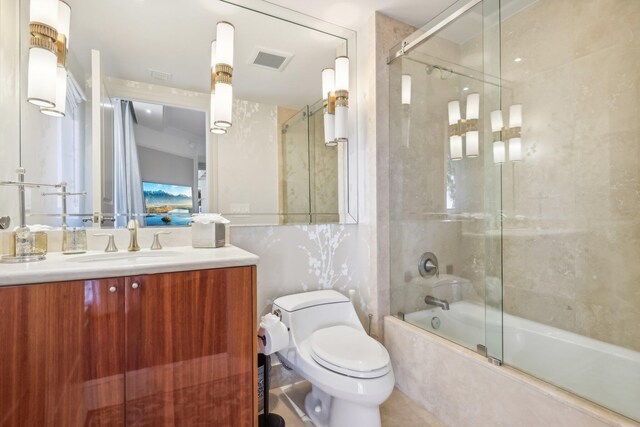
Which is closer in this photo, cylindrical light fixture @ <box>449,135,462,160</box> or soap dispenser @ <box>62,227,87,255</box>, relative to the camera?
soap dispenser @ <box>62,227,87,255</box>

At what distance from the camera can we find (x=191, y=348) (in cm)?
105

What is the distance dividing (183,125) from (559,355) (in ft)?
7.80

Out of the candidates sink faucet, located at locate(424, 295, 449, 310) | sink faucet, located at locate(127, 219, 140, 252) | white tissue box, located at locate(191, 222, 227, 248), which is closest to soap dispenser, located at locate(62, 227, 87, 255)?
sink faucet, located at locate(127, 219, 140, 252)

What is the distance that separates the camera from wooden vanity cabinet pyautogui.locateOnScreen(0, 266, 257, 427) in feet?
2.77

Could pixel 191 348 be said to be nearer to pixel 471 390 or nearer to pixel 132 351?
pixel 132 351

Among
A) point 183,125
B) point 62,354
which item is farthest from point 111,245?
point 183,125

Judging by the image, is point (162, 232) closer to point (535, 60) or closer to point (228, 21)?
point (228, 21)

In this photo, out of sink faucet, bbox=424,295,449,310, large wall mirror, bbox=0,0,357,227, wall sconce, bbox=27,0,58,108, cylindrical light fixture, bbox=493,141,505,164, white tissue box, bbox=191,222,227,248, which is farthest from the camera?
sink faucet, bbox=424,295,449,310

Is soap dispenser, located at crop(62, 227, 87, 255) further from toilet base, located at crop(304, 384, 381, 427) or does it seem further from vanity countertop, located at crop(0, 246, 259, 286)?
toilet base, located at crop(304, 384, 381, 427)

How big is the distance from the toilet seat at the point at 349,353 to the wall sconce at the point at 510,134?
1.33m

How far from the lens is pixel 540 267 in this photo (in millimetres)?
1806

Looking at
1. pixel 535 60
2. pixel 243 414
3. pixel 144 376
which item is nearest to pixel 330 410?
pixel 243 414

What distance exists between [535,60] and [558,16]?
242mm

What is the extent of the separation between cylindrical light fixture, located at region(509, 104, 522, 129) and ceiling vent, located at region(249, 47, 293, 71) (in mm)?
1467
